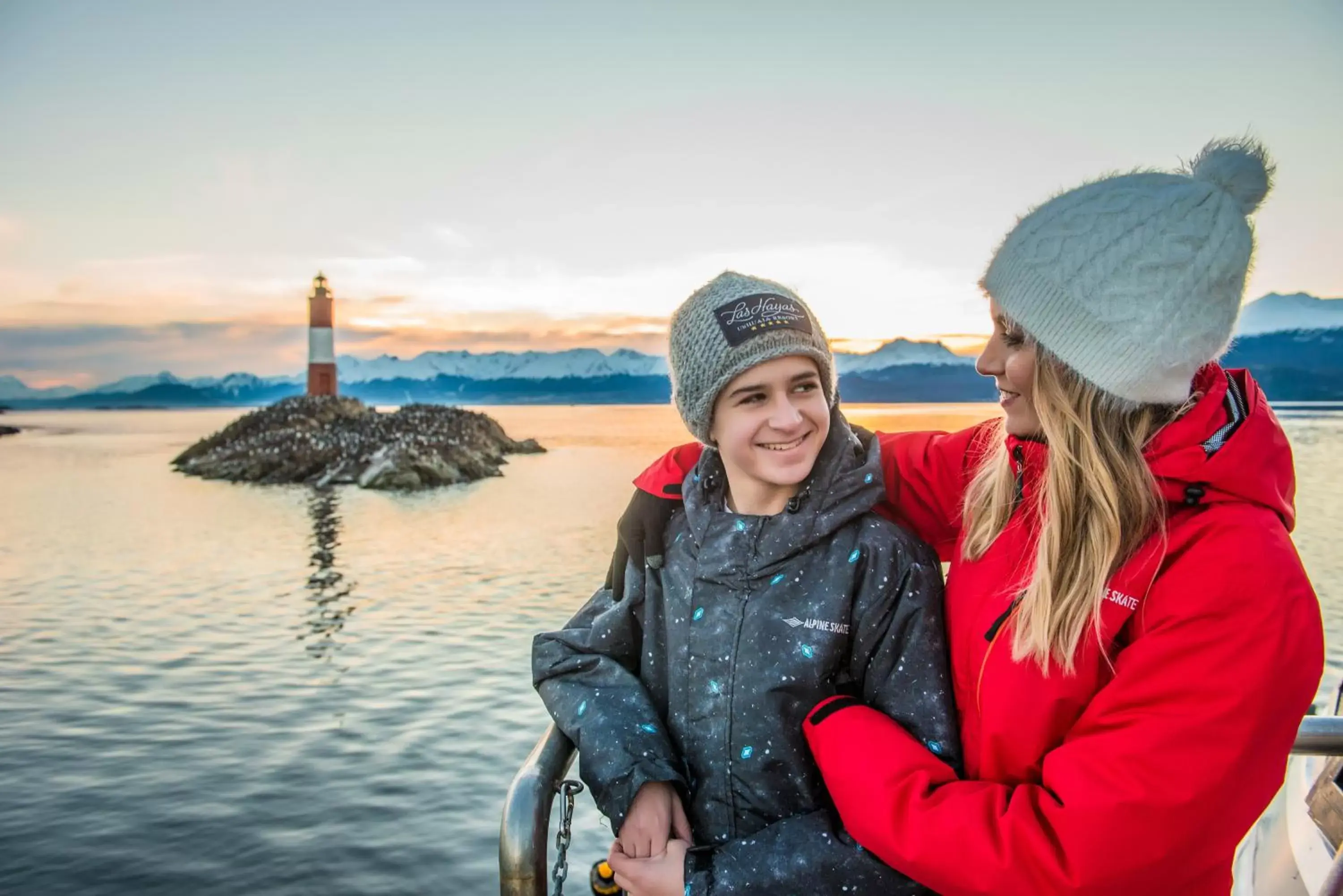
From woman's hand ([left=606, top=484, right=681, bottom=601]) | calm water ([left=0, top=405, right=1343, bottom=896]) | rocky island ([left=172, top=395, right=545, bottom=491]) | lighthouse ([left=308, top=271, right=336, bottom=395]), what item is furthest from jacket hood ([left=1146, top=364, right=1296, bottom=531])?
lighthouse ([left=308, top=271, right=336, bottom=395])

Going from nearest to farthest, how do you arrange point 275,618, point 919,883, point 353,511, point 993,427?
point 919,883, point 993,427, point 275,618, point 353,511

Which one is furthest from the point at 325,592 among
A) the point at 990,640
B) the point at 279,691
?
the point at 990,640

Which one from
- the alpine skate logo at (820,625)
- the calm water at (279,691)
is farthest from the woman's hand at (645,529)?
the calm water at (279,691)

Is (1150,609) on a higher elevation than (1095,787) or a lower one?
higher

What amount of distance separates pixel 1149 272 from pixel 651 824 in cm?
164

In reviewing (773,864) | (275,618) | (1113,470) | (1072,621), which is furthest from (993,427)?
(275,618)

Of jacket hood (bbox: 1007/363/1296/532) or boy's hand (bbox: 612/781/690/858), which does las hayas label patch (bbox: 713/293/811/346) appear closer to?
jacket hood (bbox: 1007/363/1296/532)

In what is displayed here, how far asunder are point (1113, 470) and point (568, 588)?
758 inches

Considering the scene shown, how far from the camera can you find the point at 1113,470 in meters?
1.91

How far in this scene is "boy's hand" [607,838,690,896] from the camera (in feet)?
6.89

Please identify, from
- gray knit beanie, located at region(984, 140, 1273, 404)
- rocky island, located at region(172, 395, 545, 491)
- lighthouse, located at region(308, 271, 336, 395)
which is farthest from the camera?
lighthouse, located at region(308, 271, 336, 395)

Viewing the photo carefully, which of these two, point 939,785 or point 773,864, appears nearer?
point 939,785

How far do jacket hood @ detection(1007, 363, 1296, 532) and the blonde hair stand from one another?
→ 0.15 ft

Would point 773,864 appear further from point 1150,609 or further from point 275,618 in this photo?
point 275,618
